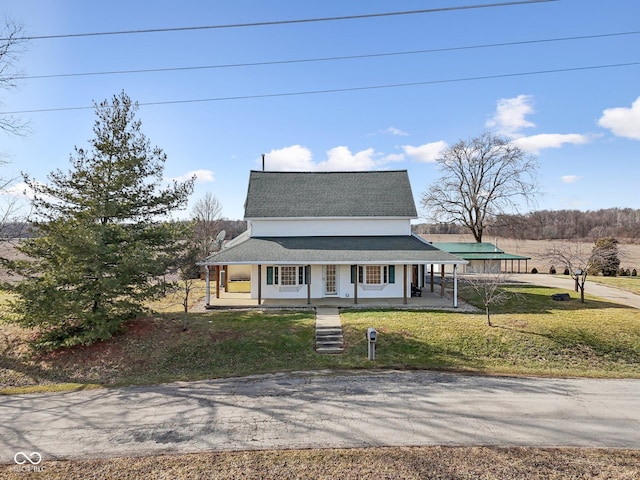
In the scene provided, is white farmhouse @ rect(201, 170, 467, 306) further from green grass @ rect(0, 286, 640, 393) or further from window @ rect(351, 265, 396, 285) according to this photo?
green grass @ rect(0, 286, 640, 393)

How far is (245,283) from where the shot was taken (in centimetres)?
2459

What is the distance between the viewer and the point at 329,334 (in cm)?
1530

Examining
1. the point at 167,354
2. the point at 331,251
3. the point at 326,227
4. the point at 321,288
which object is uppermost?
the point at 326,227

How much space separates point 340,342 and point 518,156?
1274 inches

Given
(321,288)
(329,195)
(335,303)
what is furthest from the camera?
(329,195)

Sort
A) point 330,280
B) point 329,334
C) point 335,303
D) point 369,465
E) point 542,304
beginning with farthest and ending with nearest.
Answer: point 330,280 < point 542,304 < point 335,303 < point 329,334 < point 369,465

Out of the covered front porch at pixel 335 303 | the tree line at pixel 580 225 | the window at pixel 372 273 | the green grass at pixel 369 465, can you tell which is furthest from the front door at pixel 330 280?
the tree line at pixel 580 225
